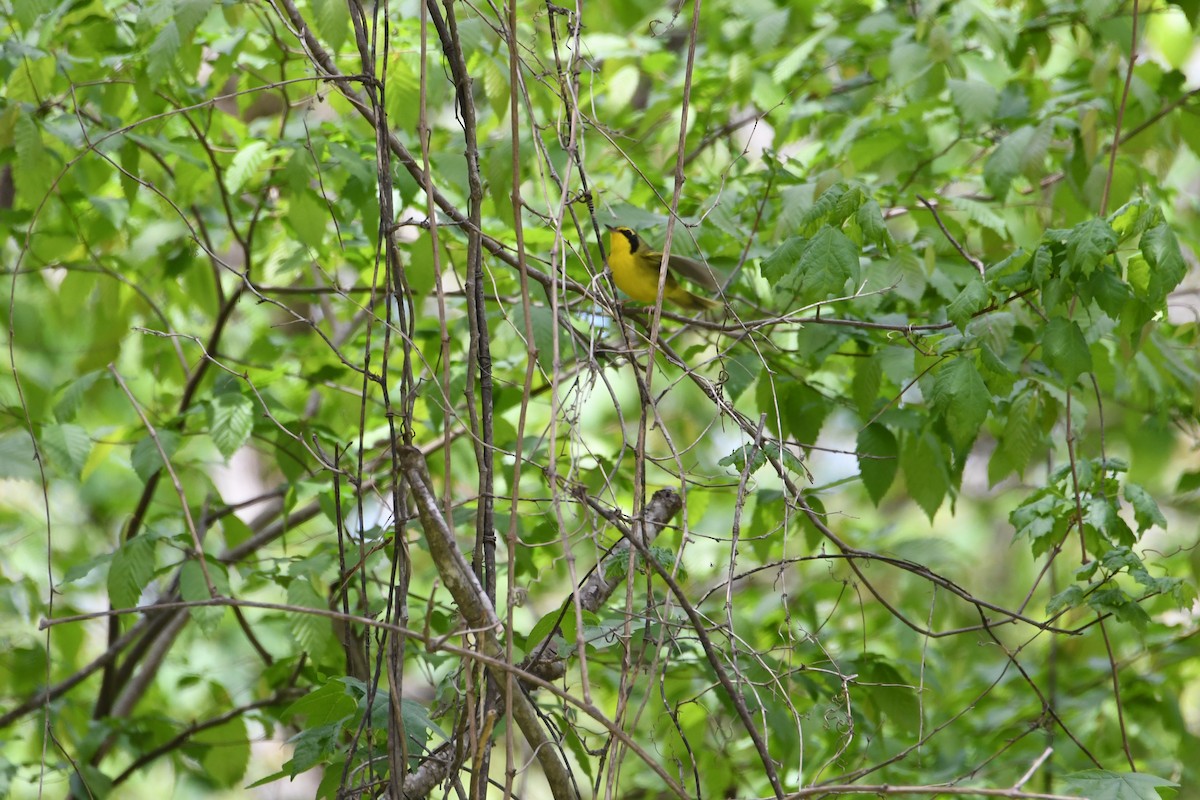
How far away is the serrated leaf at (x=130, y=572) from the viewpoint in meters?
2.47

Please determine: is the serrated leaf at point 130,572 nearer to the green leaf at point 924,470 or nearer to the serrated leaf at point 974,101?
the green leaf at point 924,470

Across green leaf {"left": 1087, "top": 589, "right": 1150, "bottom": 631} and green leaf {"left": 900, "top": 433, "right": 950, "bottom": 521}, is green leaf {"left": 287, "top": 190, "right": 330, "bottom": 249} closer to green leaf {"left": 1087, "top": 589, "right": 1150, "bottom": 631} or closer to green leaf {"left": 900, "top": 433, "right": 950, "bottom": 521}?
green leaf {"left": 900, "top": 433, "right": 950, "bottom": 521}

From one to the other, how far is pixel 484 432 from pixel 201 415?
5.11ft

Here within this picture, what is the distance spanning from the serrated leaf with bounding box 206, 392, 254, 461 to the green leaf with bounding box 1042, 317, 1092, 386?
1.85m

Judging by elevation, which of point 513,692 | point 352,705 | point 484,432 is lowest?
point 513,692

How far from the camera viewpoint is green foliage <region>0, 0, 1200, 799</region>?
1773 mm

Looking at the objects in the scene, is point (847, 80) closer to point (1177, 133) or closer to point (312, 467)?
point (1177, 133)

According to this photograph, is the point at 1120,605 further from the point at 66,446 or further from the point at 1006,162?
the point at 66,446

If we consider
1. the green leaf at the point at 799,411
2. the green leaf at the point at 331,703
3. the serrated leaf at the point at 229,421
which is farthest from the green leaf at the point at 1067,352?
the serrated leaf at the point at 229,421

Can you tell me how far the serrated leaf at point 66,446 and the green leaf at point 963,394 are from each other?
2.08m

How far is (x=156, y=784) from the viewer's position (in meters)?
8.20

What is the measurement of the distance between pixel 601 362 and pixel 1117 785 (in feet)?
5.13

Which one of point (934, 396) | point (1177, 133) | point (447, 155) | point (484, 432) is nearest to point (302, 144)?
point (447, 155)

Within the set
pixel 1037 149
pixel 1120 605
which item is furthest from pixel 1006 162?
pixel 1120 605
